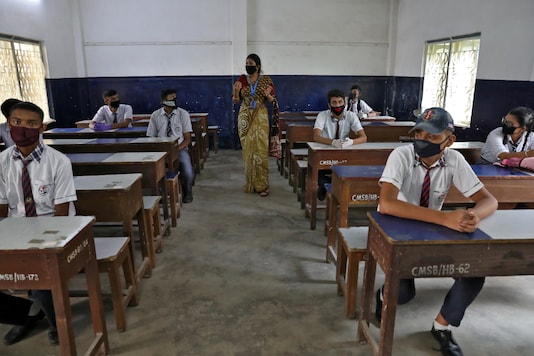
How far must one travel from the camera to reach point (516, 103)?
436 cm

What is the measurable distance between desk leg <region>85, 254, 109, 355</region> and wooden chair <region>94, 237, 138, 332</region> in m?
0.14

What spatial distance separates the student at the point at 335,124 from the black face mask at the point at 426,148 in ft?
5.74

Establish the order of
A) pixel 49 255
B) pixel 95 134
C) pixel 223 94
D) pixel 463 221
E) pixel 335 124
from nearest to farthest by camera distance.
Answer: pixel 49 255
pixel 463 221
pixel 335 124
pixel 95 134
pixel 223 94

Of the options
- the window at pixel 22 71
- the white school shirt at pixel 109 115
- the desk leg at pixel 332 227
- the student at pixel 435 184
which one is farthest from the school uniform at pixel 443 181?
the window at pixel 22 71

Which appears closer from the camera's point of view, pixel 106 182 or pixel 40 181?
pixel 40 181

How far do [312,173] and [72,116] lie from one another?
4.93m

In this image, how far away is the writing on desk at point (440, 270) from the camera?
155 cm

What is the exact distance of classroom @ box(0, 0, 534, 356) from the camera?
78.1 inches

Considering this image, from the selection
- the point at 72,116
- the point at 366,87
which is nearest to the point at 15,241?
the point at 72,116

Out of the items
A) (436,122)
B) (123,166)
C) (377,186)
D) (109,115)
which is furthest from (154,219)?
(109,115)

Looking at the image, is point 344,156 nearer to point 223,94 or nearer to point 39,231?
point 39,231

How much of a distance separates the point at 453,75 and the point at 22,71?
5.99m

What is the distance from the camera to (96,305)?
1872 mm

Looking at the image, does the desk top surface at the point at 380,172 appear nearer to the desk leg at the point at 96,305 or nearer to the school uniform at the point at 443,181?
the school uniform at the point at 443,181
